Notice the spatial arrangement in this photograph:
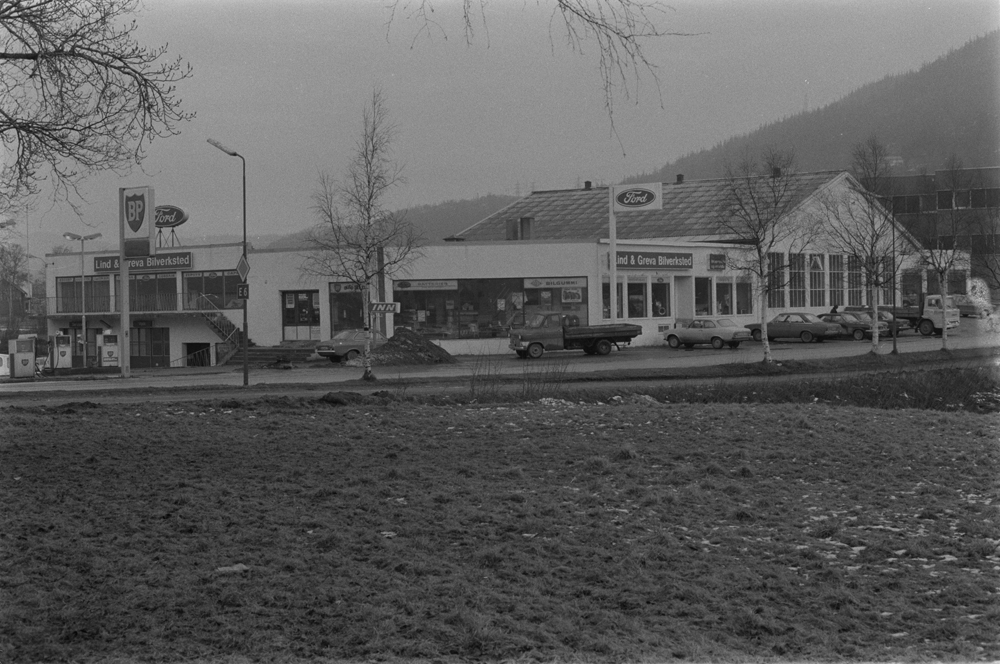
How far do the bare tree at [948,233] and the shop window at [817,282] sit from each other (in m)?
12.6

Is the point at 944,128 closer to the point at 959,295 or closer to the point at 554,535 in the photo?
the point at 959,295

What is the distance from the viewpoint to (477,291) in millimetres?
53812

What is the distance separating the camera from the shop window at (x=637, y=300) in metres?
57.8

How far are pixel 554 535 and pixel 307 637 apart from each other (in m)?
2.75

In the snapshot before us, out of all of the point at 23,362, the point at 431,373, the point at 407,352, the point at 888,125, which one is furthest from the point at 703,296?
the point at 888,125

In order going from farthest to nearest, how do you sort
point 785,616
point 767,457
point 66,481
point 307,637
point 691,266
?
1. point 691,266
2. point 767,457
3. point 66,481
4. point 785,616
5. point 307,637

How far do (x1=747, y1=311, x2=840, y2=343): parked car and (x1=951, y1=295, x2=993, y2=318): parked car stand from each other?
8139 mm

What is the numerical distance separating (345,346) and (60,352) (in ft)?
52.1

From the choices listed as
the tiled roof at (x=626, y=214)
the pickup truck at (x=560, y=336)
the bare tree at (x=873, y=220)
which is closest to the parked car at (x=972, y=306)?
the tiled roof at (x=626, y=214)

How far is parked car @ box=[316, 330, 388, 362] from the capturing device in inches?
1861

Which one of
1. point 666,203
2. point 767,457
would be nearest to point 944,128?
point 666,203

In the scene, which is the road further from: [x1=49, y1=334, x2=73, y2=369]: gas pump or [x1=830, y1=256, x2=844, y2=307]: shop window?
[x1=830, y1=256, x2=844, y2=307]: shop window

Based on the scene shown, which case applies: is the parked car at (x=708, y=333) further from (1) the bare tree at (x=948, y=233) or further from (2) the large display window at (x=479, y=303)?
Result: (1) the bare tree at (x=948, y=233)

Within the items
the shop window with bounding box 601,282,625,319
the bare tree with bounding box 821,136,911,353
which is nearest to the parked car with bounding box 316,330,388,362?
Answer: the shop window with bounding box 601,282,625,319
